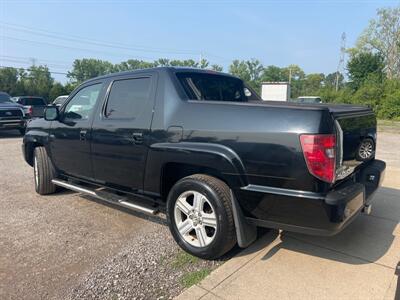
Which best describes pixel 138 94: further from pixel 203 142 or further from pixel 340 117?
pixel 340 117

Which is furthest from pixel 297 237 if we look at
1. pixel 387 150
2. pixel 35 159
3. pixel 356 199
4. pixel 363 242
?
pixel 387 150

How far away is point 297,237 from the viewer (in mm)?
3613

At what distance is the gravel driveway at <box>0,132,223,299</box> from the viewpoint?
110 inches

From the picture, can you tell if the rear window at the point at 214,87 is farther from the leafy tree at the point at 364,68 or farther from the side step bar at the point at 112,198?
the leafy tree at the point at 364,68

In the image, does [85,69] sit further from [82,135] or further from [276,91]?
[82,135]

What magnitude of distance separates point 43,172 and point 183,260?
10.1 feet

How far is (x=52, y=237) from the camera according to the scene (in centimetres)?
381

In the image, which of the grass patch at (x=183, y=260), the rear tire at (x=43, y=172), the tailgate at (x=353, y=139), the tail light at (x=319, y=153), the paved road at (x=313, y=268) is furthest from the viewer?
the rear tire at (x=43, y=172)

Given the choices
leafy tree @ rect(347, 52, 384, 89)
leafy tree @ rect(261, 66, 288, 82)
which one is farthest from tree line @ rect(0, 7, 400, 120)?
leafy tree @ rect(261, 66, 288, 82)

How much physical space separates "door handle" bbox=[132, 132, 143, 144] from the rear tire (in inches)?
88.4

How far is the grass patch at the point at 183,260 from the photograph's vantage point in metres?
3.12

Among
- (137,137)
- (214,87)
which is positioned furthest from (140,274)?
(214,87)

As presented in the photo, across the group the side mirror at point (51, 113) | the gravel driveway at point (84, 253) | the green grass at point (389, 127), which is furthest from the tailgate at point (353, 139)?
the green grass at point (389, 127)

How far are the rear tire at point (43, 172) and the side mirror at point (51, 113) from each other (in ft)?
→ 2.11
